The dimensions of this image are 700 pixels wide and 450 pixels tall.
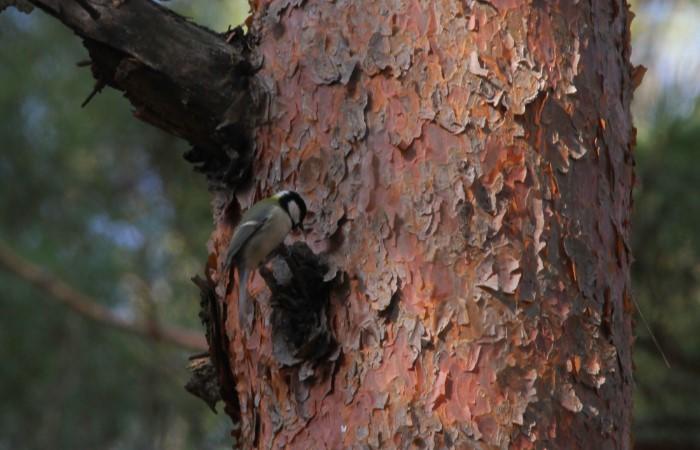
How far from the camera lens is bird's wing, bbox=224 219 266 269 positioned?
137 cm

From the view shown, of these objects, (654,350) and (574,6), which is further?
(654,350)

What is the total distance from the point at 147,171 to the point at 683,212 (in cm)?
242

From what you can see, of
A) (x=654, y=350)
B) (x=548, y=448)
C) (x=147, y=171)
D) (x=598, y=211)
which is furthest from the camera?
(x=147, y=171)

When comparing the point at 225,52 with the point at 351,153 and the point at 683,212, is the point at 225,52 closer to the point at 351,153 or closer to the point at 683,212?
the point at 351,153

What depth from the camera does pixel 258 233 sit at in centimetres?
137

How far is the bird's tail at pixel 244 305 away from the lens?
141 cm

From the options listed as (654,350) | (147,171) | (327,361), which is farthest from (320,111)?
(147,171)

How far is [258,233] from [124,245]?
3.58m

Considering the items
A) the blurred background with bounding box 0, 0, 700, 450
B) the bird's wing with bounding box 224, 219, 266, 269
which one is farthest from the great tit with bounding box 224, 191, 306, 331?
the blurred background with bounding box 0, 0, 700, 450

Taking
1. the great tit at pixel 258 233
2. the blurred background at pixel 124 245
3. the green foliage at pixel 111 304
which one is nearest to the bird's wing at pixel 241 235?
the great tit at pixel 258 233

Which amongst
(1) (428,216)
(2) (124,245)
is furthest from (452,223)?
(2) (124,245)

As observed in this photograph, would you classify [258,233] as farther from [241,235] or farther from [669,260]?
[669,260]

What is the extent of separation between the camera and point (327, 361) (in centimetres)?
130

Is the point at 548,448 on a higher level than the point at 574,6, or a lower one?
lower
